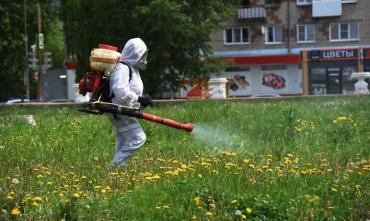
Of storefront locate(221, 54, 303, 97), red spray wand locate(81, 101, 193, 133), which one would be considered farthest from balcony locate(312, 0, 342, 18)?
red spray wand locate(81, 101, 193, 133)

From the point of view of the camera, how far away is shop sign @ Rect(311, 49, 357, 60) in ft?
175

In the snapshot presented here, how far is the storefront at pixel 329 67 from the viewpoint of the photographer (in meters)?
53.0

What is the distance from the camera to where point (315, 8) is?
5712 centimetres

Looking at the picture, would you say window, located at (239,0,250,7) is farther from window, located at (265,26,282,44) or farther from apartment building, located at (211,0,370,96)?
window, located at (265,26,282,44)

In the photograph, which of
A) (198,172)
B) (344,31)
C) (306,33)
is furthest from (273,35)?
(198,172)

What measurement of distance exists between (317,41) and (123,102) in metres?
50.7

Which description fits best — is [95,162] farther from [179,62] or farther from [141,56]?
[179,62]

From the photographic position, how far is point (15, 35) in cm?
3856

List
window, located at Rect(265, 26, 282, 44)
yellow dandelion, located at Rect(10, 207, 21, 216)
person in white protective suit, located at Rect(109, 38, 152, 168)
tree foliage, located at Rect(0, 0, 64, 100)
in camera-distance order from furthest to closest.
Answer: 1. window, located at Rect(265, 26, 282, 44)
2. tree foliage, located at Rect(0, 0, 64, 100)
3. person in white protective suit, located at Rect(109, 38, 152, 168)
4. yellow dandelion, located at Rect(10, 207, 21, 216)

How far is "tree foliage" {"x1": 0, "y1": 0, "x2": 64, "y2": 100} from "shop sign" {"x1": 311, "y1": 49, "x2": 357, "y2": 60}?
20.7 meters

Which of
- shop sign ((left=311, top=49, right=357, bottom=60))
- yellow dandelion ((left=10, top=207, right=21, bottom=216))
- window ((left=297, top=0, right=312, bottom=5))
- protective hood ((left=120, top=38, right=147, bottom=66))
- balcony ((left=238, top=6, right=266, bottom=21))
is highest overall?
window ((left=297, top=0, right=312, bottom=5))

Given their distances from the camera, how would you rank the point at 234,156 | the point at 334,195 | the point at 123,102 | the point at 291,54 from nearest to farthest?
the point at 334,195, the point at 123,102, the point at 234,156, the point at 291,54

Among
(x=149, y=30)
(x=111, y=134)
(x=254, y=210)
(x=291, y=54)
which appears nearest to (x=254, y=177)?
(x=254, y=210)

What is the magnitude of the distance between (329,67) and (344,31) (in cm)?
487
